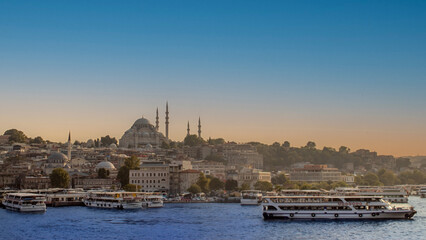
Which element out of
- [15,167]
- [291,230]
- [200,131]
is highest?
[200,131]

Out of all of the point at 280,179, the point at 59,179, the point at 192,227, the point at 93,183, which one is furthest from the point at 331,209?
the point at 280,179

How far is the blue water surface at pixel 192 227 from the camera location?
38.0 metres

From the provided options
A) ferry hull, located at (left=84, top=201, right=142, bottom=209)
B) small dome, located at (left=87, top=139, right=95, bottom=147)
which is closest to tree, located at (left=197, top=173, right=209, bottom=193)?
ferry hull, located at (left=84, top=201, right=142, bottom=209)

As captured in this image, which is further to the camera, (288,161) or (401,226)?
(288,161)

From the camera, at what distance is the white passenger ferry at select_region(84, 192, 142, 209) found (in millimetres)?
60312

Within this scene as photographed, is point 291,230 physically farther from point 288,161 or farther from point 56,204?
point 288,161

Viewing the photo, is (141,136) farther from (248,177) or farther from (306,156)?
(248,177)

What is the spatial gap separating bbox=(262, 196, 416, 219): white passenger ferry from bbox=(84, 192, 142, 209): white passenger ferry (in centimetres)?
1644

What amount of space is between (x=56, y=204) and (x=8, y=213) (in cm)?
1030

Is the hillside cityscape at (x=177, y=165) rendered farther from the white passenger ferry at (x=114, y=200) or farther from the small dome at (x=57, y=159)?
the white passenger ferry at (x=114, y=200)

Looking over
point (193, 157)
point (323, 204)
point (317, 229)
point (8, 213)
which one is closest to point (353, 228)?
point (317, 229)

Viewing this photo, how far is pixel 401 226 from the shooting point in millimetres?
43219

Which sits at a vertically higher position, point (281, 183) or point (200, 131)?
point (200, 131)

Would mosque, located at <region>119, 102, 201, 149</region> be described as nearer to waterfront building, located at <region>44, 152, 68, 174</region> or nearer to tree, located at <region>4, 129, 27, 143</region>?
tree, located at <region>4, 129, 27, 143</region>
